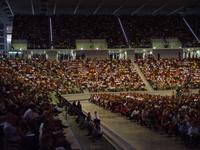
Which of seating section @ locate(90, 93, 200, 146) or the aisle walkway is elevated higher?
seating section @ locate(90, 93, 200, 146)

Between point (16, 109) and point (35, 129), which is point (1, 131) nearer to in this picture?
point (35, 129)

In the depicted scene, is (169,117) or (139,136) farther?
(139,136)

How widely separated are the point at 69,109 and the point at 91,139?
9.18 meters

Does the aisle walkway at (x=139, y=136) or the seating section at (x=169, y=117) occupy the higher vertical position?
the seating section at (x=169, y=117)

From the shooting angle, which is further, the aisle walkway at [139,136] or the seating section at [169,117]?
the aisle walkway at [139,136]

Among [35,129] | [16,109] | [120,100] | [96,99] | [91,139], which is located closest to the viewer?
[35,129]

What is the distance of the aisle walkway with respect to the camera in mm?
22530

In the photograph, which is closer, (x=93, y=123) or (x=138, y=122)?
(x=93, y=123)

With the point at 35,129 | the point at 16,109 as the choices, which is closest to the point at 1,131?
the point at 35,129

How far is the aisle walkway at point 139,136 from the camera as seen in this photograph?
22.5 m

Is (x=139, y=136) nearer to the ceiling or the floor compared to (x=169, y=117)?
nearer to the floor

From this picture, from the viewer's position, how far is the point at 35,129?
13.1 meters

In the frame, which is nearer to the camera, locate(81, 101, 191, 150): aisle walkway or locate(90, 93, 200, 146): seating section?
locate(90, 93, 200, 146): seating section

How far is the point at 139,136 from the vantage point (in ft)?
85.0
